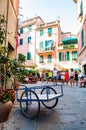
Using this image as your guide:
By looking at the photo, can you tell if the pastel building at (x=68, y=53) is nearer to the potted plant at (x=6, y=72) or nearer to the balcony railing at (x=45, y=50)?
the balcony railing at (x=45, y=50)

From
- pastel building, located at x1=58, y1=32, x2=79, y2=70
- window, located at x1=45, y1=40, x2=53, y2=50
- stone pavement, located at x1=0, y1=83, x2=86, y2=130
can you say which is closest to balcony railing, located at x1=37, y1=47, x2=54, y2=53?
window, located at x1=45, y1=40, x2=53, y2=50

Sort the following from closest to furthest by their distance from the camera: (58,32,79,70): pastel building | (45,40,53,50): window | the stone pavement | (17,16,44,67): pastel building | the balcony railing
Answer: the stone pavement, (58,32,79,70): pastel building, the balcony railing, (45,40,53,50): window, (17,16,44,67): pastel building

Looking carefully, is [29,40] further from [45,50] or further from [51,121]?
[51,121]

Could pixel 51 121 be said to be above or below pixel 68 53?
below

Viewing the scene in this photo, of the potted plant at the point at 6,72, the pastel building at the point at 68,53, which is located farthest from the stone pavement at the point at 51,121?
the pastel building at the point at 68,53

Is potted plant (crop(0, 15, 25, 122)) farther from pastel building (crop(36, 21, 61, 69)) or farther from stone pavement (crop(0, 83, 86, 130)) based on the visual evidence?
pastel building (crop(36, 21, 61, 69))

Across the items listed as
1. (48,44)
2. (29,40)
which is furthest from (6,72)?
(29,40)

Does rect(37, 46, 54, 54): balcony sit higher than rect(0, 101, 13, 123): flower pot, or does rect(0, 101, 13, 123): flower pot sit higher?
rect(37, 46, 54, 54): balcony

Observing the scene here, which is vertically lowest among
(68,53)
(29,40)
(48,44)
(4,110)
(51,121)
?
(51,121)

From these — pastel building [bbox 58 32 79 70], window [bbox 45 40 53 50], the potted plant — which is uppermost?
window [bbox 45 40 53 50]

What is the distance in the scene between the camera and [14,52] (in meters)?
11.4

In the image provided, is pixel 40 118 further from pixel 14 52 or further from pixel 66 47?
pixel 66 47

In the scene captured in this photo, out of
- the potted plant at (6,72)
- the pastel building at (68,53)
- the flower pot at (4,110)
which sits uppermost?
the pastel building at (68,53)

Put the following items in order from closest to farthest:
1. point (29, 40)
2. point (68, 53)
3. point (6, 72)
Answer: point (6, 72) < point (68, 53) < point (29, 40)
